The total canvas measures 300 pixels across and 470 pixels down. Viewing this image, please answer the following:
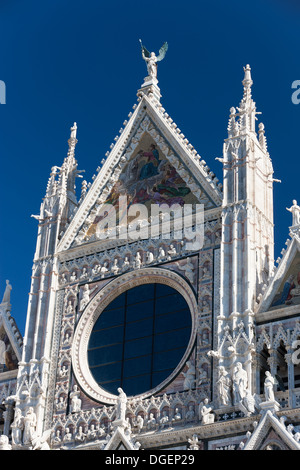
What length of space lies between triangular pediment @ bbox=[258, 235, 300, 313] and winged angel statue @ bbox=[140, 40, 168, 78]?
7829 millimetres

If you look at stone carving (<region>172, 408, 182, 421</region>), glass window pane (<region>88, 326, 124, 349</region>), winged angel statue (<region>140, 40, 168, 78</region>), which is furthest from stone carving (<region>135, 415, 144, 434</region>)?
winged angel statue (<region>140, 40, 168, 78</region>)

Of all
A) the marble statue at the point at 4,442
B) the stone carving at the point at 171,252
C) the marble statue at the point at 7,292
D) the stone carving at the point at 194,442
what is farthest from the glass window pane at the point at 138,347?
the marble statue at the point at 7,292

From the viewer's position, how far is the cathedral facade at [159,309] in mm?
26109

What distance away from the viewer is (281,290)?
27.2 m

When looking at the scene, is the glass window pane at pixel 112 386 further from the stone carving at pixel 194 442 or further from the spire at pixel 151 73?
the spire at pixel 151 73

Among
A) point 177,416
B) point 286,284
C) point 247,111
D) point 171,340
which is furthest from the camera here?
point 247,111

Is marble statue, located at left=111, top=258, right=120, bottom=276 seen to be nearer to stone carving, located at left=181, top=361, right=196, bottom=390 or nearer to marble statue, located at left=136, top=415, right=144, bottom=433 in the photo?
stone carving, located at left=181, top=361, right=196, bottom=390

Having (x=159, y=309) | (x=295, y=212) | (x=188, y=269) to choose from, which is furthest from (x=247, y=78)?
(x=159, y=309)

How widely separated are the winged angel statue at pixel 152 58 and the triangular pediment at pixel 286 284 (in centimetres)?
783

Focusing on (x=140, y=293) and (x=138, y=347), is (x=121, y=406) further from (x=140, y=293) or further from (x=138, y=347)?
(x=140, y=293)

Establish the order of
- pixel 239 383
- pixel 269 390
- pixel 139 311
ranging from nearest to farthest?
pixel 269 390 → pixel 239 383 → pixel 139 311

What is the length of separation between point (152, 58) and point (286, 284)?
9.02 metres

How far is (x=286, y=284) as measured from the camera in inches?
1074

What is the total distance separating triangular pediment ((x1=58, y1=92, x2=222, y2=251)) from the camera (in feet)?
99.0
